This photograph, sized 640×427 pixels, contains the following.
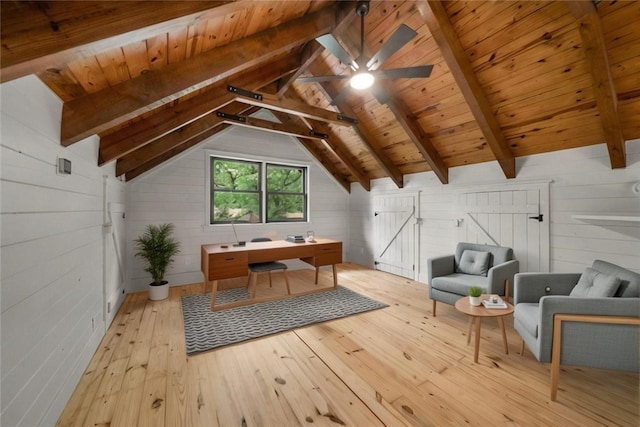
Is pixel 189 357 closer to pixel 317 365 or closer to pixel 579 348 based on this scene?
pixel 317 365

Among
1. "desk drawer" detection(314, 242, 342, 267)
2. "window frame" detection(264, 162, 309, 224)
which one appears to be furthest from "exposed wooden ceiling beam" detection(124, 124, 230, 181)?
"desk drawer" detection(314, 242, 342, 267)

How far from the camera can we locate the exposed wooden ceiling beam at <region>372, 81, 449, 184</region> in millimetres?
3252

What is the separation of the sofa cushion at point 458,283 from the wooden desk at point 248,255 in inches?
60.7

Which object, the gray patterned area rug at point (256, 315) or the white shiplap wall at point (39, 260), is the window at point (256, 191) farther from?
the white shiplap wall at point (39, 260)

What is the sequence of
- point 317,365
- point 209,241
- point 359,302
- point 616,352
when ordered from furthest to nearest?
point 209,241 → point 359,302 → point 317,365 → point 616,352

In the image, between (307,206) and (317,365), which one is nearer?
(317,365)

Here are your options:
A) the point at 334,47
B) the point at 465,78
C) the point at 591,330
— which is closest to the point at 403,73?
the point at 334,47

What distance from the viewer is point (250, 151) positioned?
4.95 metres

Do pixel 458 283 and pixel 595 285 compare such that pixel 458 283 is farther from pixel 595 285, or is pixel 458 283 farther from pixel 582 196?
pixel 582 196

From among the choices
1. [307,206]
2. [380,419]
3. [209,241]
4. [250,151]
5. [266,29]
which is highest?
[266,29]

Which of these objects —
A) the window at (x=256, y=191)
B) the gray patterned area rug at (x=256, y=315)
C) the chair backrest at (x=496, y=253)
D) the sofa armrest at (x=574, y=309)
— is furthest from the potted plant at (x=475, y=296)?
the window at (x=256, y=191)

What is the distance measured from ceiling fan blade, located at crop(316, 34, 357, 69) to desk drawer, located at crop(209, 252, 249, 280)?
2465 mm

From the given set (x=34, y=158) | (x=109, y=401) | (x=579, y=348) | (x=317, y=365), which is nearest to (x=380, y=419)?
(x=317, y=365)

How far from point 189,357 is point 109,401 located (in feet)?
1.91
